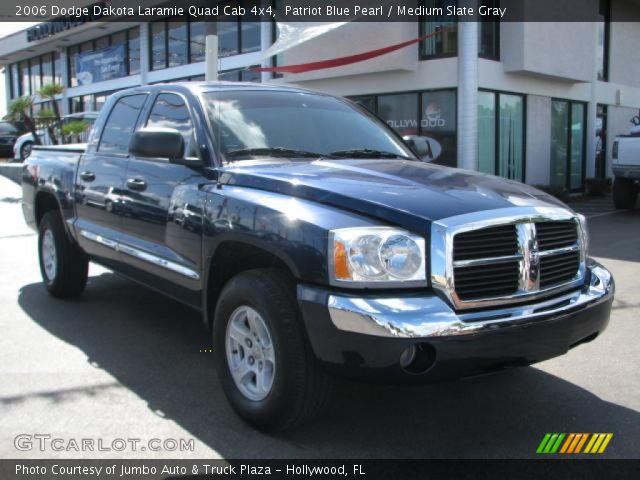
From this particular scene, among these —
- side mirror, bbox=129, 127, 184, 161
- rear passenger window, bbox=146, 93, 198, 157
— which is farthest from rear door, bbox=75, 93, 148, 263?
side mirror, bbox=129, 127, 184, 161

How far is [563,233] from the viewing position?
341cm

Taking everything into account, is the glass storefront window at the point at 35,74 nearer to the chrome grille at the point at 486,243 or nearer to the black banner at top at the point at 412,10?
the black banner at top at the point at 412,10

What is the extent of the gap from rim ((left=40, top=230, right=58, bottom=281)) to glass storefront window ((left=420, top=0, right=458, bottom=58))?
32.2ft

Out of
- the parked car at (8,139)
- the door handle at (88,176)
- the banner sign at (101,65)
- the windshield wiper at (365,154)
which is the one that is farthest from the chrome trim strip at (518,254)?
the parked car at (8,139)

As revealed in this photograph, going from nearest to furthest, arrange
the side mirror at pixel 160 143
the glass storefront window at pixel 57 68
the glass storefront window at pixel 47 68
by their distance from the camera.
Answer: the side mirror at pixel 160 143 < the glass storefront window at pixel 57 68 < the glass storefront window at pixel 47 68

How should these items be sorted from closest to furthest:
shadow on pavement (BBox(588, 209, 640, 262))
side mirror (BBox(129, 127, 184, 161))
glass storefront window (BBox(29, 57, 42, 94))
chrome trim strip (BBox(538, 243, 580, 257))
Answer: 1. chrome trim strip (BBox(538, 243, 580, 257))
2. side mirror (BBox(129, 127, 184, 161))
3. shadow on pavement (BBox(588, 209, 640, 262))
4. glass storefront window (BBox(29, 57, 42, 94))

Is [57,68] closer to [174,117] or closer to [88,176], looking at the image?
[88,176]

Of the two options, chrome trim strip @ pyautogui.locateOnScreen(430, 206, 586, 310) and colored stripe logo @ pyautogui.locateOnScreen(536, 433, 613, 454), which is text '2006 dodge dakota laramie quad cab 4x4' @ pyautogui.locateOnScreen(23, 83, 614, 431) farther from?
→ colored stripe logo @ pyautogui.locateOnScreen(536, 433, 613, 454)

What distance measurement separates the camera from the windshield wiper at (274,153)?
395 cm

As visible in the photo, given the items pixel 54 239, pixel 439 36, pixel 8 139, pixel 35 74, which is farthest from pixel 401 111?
pixel 35 74

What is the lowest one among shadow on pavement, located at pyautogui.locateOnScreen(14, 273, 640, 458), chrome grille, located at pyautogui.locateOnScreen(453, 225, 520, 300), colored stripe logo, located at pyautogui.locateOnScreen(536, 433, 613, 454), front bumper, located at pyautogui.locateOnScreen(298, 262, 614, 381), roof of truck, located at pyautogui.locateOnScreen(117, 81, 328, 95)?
colored stripe logo, located at pyautogui.locateOnScreen(536, 433, 613, 454)

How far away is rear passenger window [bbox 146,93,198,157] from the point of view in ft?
13.6

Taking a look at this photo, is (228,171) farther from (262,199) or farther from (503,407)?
(503,407)

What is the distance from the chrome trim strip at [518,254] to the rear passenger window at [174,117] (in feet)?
5.93
